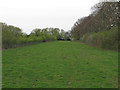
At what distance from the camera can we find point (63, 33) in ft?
345

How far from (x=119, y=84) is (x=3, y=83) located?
4623 mm

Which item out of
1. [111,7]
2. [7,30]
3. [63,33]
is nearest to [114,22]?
[111,7]

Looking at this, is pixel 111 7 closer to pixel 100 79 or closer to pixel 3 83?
pixel 100 79

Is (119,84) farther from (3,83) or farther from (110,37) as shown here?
(110,37)

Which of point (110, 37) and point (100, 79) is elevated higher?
point (110, 37)

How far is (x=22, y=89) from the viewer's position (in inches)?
224

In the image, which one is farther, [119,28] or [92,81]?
[119,28]

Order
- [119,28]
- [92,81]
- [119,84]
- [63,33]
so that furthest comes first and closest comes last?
1. [63,33]
2. [119,28]
3. [92,81]
4. [119,84]

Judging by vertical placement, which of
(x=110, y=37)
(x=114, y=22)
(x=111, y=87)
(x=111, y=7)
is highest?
(x=111, y=7)

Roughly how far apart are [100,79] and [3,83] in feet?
13.7

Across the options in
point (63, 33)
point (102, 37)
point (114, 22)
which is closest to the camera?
point (102, 37)

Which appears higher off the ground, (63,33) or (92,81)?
(63,33)

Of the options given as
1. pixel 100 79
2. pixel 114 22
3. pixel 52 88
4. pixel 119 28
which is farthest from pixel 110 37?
pixel 52 88

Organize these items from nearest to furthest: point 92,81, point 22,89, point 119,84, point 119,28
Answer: point 22,89
point 119,84
point 92,81
point 119,28
